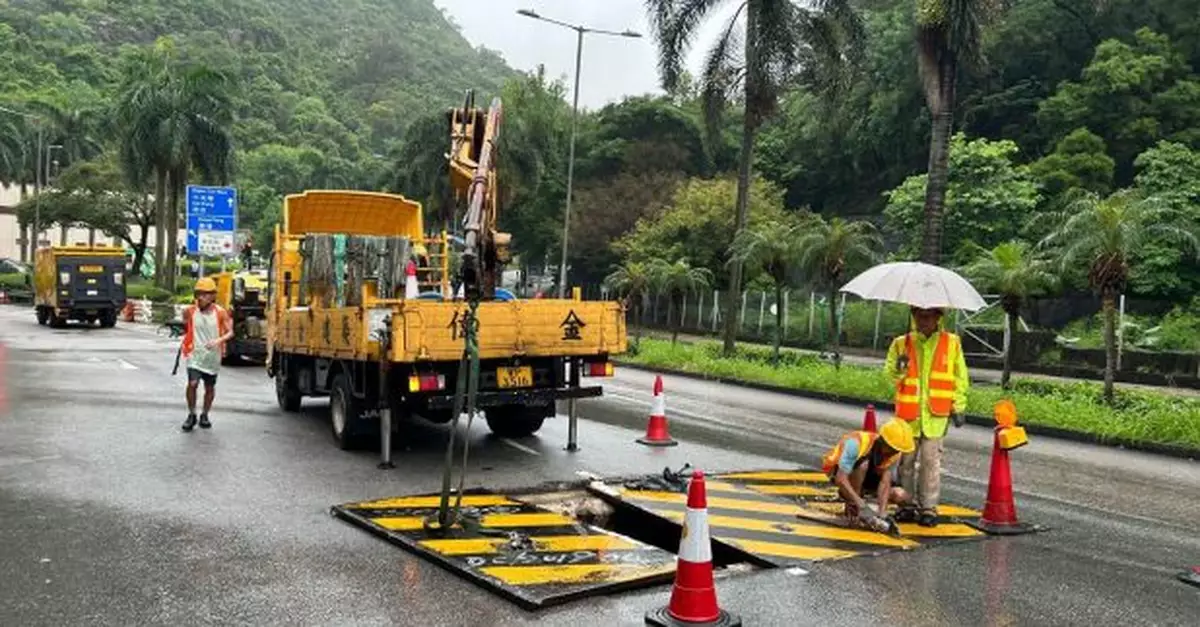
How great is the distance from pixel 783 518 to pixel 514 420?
15.6 ft

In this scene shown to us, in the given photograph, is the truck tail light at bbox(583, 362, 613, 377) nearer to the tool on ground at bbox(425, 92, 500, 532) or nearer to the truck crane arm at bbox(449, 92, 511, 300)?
the truck crane arm at bbox(449, 92, 511, 300)

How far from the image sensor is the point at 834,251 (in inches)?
923

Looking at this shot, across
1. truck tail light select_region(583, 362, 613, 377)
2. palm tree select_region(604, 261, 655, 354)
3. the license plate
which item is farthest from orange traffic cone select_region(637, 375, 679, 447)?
palm tree select_region(604, 261, 655, 354)

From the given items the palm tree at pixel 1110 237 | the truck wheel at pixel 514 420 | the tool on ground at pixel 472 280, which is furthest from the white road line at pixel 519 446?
the palm tree at pixel 1110 237

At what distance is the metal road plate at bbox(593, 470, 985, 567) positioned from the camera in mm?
7383

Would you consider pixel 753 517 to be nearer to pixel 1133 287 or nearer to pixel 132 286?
pixel 1133 287

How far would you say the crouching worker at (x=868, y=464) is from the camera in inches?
312

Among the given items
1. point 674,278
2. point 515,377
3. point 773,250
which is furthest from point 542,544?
point 674,278

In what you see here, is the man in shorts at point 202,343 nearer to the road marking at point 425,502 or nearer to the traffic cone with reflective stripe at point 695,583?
the road marking at point 425,502

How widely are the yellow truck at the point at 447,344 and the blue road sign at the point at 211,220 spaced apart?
2448 centimetres

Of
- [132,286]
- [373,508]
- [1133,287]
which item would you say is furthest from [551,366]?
[132,286]

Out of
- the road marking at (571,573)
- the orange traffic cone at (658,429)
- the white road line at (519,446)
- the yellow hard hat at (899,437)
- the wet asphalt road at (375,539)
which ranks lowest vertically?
→ the wet asphalt road at (375,539)

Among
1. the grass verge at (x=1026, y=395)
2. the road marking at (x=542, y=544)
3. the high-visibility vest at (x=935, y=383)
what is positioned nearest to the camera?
the road marking at (x=542, y=544)

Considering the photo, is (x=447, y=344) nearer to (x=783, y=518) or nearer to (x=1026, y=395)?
(x=783, y=518)
